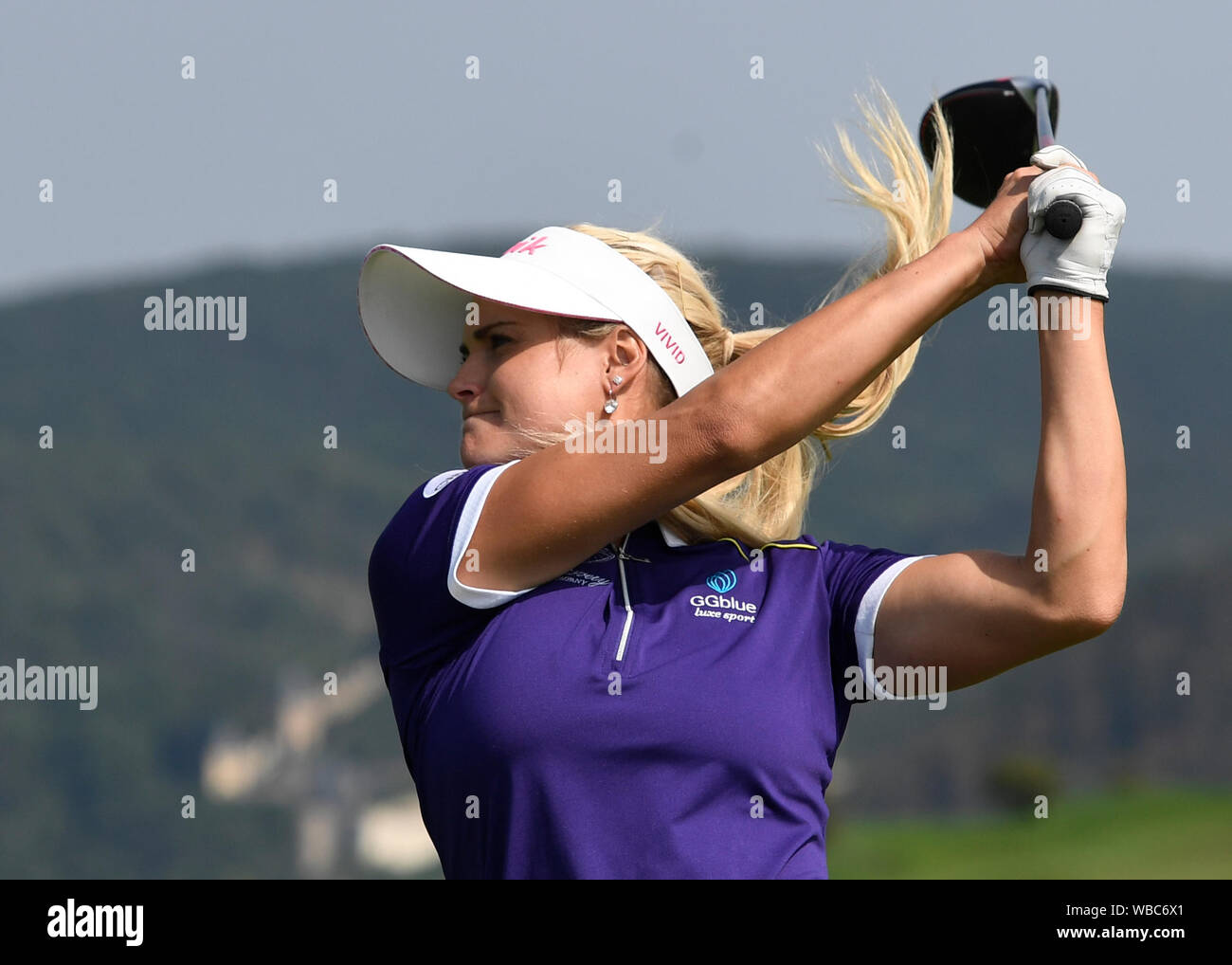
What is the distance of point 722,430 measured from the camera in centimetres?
313

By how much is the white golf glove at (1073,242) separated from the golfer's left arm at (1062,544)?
0.10ft

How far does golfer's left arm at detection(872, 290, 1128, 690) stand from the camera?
3.28 metres

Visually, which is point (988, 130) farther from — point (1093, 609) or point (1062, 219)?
point (1093, 609)

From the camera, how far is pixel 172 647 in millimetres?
113812

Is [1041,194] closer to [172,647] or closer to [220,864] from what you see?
[220,864]

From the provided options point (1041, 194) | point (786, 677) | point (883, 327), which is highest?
point (1041, 194)

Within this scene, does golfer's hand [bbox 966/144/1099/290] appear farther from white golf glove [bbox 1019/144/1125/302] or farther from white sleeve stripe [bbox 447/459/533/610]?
white sleeve stripe [bbox 447/459/533/610]

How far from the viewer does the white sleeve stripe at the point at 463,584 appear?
11.0 ft

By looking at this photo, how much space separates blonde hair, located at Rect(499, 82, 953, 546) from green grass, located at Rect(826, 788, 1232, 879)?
4934 cm

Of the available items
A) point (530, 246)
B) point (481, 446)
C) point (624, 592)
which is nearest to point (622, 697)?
point (624, 592)

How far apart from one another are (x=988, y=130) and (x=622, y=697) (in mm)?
1631

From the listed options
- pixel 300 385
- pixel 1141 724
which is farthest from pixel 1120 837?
pixel 300 385

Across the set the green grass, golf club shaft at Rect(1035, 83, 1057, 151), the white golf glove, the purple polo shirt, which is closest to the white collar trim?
the purple polo shirt
